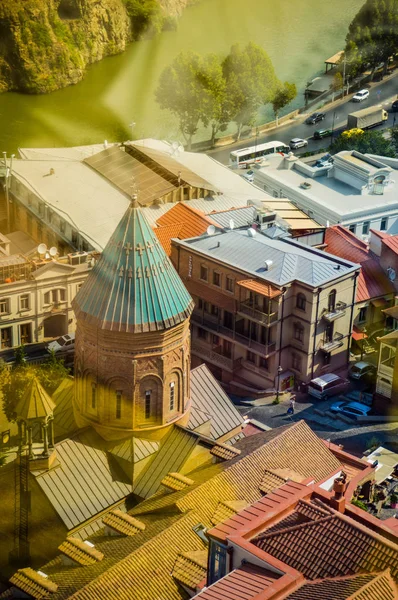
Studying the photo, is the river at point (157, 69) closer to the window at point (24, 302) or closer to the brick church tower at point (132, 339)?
the window at point (24, 302)

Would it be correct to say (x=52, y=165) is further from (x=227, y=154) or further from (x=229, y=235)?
(x=227, y=154)

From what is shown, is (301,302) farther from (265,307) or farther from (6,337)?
(6,337)

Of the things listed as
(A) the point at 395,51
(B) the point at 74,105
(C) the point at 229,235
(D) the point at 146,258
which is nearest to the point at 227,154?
(B) the point at 74,105

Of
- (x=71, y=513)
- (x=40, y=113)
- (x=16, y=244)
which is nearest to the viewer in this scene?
(x=71, y=513)

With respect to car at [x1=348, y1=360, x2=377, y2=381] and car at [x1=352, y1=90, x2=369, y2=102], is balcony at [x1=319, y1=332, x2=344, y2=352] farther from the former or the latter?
car at [x1=352, y1=90, x2=369, y2=102]

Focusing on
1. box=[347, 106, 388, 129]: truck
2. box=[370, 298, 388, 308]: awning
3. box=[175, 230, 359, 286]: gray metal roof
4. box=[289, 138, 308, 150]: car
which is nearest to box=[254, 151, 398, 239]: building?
box=[370, 298, 388, 308]: awning

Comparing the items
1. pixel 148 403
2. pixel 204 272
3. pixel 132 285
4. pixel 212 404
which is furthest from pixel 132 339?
pixel 204 272
